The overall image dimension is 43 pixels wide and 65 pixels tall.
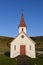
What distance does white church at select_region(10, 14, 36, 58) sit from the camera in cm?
5344

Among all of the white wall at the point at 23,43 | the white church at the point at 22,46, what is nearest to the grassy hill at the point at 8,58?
the white wall at the point at 23,43

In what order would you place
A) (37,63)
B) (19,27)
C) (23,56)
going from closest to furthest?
(37,63)
(23,56)
(19,27)

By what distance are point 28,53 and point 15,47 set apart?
10.9 feet

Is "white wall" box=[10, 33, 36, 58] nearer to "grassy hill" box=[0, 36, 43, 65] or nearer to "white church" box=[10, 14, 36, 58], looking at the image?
"white church" box=[10, 14, 36, 58]

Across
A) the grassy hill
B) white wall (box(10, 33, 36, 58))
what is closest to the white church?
white wall (box(10, 33, 36, 58))

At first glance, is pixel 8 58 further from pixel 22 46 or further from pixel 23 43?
pixel 23 43

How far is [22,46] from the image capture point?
176 feet

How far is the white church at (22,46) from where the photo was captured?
→ 53.4m

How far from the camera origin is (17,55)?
5334 cm

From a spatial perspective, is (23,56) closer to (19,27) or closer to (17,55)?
(17,55)

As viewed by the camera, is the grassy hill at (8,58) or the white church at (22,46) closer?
the grassy hill at (8,58)

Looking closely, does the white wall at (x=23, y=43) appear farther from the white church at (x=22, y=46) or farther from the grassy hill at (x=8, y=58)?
the grassy hill at (x=8, y=58)

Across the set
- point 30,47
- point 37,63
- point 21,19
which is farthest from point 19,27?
point 37,63

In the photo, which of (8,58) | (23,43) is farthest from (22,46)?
(8,58)
